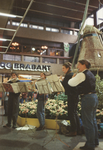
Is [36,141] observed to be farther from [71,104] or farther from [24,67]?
[24,67]

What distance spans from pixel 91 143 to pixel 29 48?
1590 centimetres

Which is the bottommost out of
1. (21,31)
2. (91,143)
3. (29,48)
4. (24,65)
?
(91,143)

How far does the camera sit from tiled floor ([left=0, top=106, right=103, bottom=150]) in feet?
9.66

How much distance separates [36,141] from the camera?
329 centimetres

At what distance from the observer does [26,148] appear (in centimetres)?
289

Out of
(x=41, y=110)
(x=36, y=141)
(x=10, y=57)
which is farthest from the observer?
(x=10, y=57)

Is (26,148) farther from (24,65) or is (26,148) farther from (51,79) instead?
(24,65)

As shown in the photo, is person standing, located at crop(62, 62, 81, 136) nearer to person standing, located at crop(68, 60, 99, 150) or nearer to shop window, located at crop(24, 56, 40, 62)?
person standing, located at crop(68, 60, 99, 150)

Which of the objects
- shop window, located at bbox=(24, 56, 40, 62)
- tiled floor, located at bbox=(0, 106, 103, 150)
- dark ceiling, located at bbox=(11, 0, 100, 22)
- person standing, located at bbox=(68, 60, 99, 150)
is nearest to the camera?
person standing, located at bbox=(68, 60, 99, 150)

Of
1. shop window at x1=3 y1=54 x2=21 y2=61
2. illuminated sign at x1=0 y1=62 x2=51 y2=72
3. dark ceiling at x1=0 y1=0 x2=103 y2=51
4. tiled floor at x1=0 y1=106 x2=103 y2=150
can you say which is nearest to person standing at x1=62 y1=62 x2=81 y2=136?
tiled floor at x1=0 y1=106 x2=103 y2=150

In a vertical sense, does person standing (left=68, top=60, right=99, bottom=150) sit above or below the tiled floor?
above

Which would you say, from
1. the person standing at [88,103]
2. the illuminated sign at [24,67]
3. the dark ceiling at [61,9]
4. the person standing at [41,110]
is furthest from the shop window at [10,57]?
the person standing at [88,103]

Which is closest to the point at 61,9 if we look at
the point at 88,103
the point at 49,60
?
the point at 49,60

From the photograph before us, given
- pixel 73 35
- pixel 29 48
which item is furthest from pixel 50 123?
pixel 73 35
